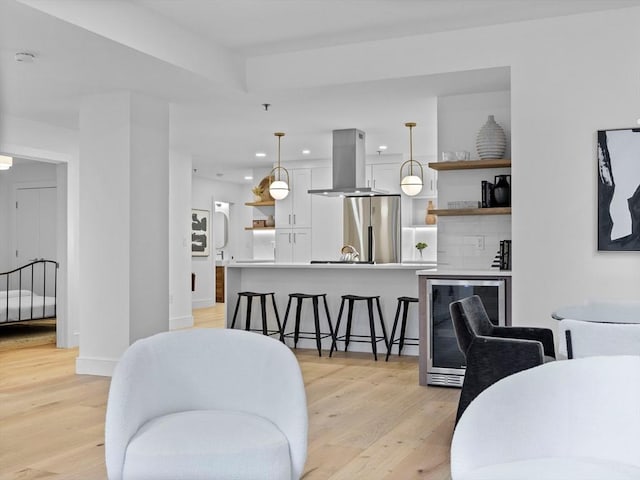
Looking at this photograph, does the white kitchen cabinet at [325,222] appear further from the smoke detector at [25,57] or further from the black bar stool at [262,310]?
the smoke detector at [25,57]

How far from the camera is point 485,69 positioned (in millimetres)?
5199

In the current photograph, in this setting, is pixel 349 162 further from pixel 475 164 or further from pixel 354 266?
pixel 475 164

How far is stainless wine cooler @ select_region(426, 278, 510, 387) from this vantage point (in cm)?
518

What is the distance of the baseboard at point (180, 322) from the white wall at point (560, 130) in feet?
17.2

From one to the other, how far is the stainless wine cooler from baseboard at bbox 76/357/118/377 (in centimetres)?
269

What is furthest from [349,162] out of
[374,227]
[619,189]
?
[619,189]

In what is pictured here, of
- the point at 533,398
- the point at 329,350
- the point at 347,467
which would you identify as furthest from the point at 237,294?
the point at 533,398

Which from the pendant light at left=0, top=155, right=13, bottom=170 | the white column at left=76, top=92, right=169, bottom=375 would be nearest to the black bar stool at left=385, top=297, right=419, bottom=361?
the white column at left=76, top=92, right=169, bottom=375

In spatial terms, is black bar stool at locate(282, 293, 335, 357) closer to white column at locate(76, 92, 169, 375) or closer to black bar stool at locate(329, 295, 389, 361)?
black bar stool at locate(329, 295, 389, 361)

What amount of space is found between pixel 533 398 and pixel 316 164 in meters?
8.95

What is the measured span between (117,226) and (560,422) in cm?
478

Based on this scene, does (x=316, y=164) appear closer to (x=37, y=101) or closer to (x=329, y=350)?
(x=329, y=350)

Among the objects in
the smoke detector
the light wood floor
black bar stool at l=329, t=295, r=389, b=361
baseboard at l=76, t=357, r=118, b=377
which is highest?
the smoke detector

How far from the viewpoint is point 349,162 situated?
25.8 ft
